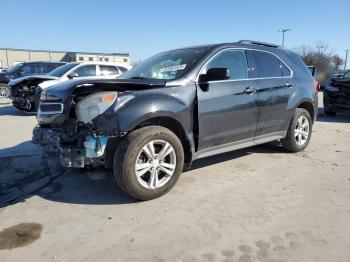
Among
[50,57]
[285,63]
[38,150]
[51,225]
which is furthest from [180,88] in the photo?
[50,57]

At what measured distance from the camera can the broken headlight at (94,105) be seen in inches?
148

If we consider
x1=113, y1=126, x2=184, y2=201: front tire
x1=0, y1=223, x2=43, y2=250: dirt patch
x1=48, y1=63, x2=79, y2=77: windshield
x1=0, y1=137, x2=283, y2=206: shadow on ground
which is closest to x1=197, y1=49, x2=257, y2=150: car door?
x1=113, y1=126, x2=184, y2=201: front tire

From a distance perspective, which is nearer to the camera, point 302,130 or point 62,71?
point 302,130

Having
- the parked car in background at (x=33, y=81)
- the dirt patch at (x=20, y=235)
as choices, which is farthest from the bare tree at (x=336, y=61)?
the dirt patch at (x=20, y=235)

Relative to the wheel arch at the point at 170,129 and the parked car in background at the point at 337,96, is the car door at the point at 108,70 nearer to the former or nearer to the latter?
the parked car in background at the point at 337,96

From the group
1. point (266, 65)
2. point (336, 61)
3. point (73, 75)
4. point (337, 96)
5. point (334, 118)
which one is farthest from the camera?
point (336, 61)

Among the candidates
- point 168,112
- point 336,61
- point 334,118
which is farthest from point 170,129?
point 336,61

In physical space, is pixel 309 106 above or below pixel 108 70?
below

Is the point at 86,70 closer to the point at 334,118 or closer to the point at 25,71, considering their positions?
the point at 25,71

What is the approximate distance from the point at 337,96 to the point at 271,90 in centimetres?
593

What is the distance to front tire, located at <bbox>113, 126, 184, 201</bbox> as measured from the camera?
3.81m

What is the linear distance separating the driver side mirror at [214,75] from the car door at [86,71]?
26.1ft

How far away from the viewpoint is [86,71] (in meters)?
11.9

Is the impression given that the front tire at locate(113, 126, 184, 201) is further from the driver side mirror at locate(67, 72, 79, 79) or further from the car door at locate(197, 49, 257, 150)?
the driver side mirror at locate(67, 72, 79, 79)
